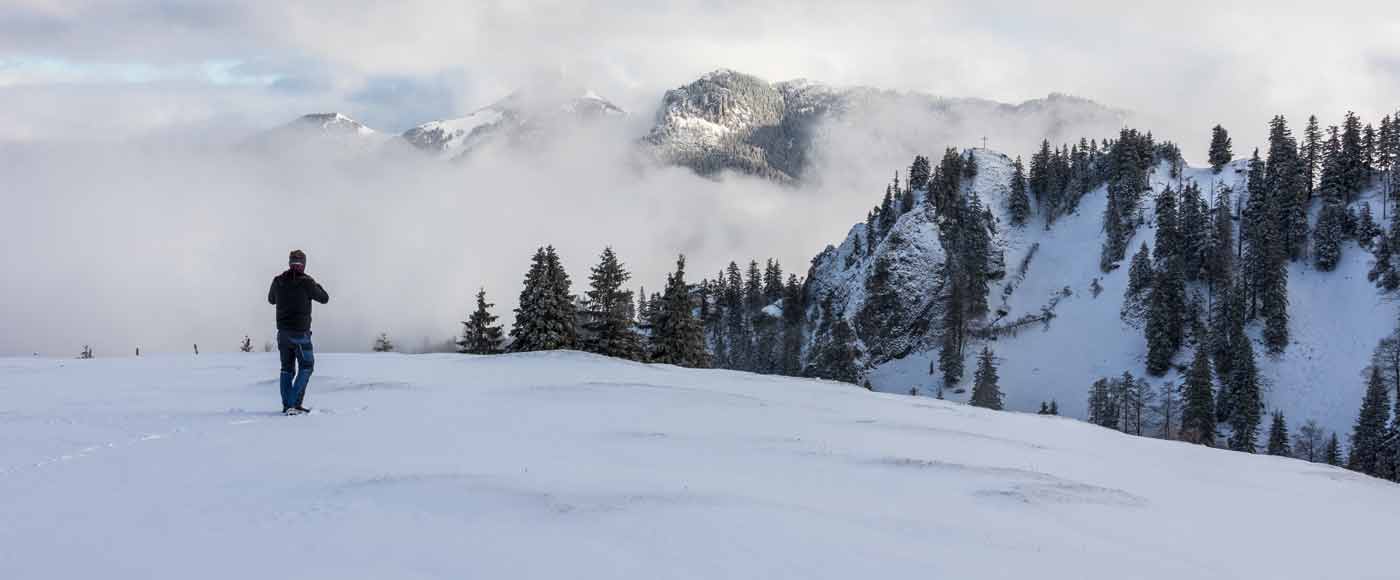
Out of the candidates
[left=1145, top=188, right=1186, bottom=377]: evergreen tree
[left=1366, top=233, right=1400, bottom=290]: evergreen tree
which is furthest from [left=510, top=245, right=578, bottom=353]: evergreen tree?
[left=1366, top=233, right=1400, bottom=290]: evergreen tree

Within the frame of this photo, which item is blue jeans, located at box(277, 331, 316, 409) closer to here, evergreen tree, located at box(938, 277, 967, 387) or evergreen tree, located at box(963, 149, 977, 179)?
evergreen tree, located at box(938, 277, 967, 387)

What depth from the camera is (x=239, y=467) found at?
878 centimetres

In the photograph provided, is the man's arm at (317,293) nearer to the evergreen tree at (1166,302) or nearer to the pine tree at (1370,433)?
Answer: the pine tree at (1370,433)

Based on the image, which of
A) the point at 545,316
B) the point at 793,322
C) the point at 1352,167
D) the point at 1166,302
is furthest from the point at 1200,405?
the point at 545,316

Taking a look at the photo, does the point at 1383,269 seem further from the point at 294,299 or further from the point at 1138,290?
the point at 294,299

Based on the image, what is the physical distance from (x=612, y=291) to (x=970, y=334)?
109 metres

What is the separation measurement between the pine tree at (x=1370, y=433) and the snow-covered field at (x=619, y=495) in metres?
90.5

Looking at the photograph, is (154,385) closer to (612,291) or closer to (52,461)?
(52,461)

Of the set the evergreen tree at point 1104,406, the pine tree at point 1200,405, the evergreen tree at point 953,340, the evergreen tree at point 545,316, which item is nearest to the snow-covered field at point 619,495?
the evergreen tree at point 545,316

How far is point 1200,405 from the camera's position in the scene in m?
102

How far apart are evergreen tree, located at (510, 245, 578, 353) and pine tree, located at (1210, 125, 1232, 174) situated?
160m

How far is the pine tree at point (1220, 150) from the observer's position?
16262cm

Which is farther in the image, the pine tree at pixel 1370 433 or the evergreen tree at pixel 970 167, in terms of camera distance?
the evergreen tree at pixel 970 167

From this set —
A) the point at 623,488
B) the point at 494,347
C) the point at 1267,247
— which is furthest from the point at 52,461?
the point at 1267,247
